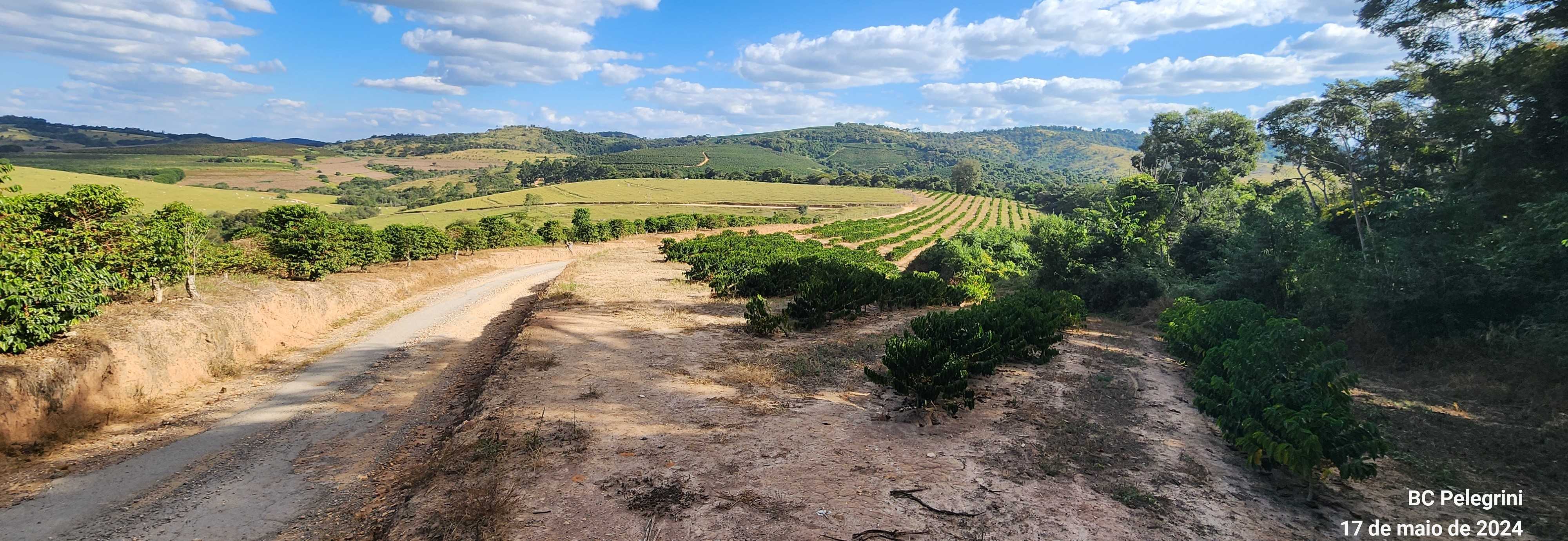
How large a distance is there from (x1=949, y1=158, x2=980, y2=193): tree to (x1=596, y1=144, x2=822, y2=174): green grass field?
4490 centimetres

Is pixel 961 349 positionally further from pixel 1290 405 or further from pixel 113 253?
pixel 113 253

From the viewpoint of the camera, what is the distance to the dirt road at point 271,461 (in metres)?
6.44

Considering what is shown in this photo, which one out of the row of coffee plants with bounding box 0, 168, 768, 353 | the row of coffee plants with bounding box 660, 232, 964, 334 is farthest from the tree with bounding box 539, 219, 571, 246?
the row of coffee plants with bounding box 0, 168, 768, 353

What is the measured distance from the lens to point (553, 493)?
257 inches

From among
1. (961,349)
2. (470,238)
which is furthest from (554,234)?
(961,349)

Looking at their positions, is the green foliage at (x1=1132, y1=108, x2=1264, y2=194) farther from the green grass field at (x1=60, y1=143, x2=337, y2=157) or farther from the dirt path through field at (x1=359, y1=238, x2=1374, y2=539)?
the green grass field at (x1=60, y1=143, x2=337, y2=157)

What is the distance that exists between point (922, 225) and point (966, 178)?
56.3m

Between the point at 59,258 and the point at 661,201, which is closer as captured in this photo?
the point at 59,258

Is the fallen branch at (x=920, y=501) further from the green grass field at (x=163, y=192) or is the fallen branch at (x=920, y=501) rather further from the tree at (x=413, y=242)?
the green grass field at (x=163, y=192)

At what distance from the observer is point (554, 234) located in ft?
151

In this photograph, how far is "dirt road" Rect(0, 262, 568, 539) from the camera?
6438mm

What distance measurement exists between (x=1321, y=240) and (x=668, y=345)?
1788cm

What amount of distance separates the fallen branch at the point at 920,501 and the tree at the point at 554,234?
43.1m

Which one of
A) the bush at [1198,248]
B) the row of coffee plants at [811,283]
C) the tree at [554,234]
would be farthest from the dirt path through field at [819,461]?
the tree at [554,234]
